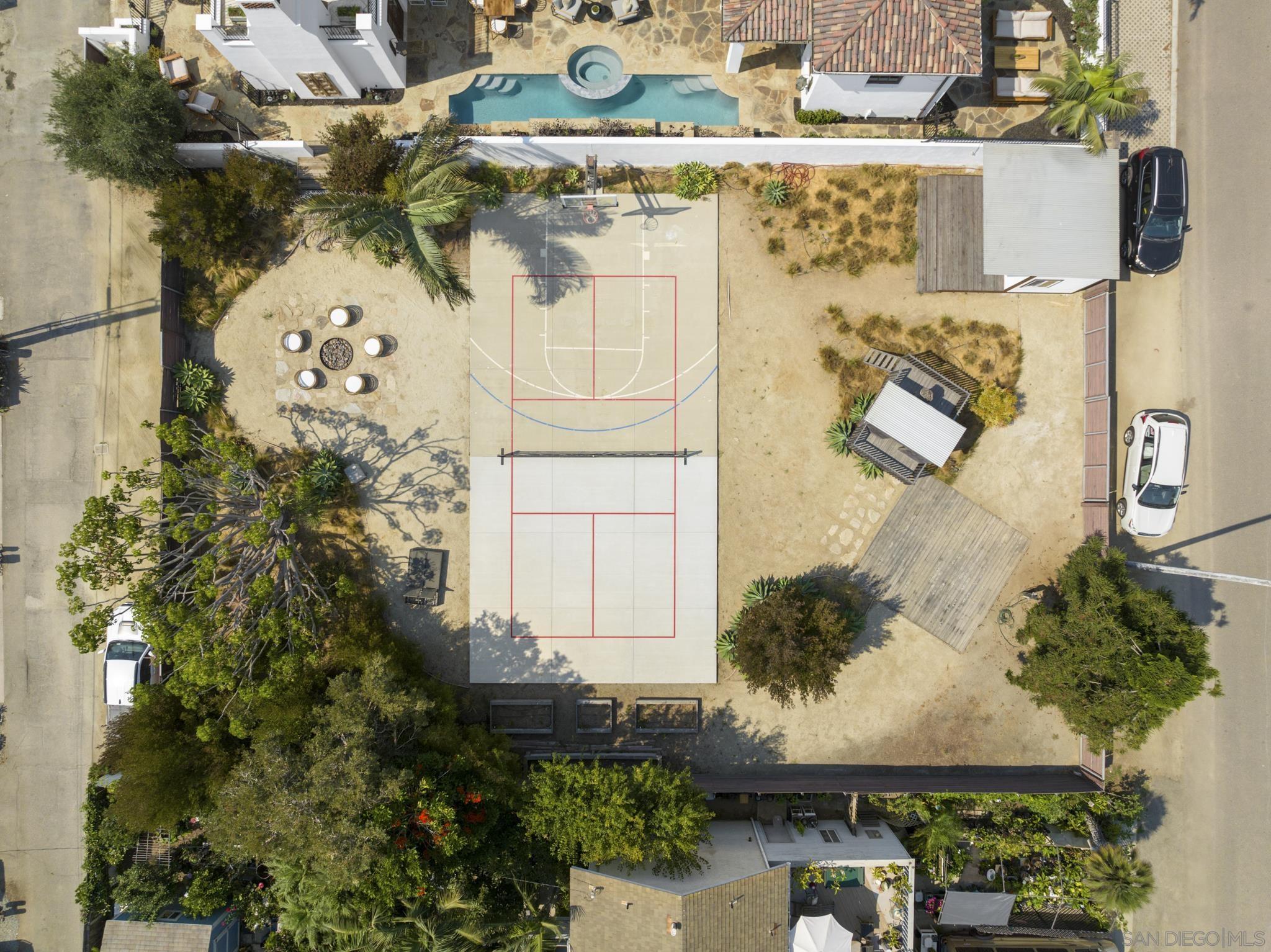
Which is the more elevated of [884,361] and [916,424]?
[884,361]

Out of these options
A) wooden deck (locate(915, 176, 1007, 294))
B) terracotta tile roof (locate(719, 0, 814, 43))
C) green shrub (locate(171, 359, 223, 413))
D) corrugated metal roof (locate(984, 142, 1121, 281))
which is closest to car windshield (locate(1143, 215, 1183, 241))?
corrugated metal roof (locate(984, 142, 1121, 281))

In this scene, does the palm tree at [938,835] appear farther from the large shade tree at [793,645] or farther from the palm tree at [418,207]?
the palm tree at [418,207]

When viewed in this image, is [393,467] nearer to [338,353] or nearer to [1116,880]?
[338,353]

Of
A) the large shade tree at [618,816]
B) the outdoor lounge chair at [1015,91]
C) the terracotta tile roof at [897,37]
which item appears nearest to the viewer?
the terracotta tile roof at [897,37]

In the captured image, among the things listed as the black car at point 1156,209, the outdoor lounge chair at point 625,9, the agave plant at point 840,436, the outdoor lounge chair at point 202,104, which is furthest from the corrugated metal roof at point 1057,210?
the outdoor lounge chair at point 202,104

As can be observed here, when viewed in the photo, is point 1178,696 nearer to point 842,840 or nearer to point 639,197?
point 842,840

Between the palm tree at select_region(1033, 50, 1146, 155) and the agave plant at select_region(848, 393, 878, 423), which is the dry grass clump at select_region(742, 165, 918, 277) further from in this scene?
the palm tree at select_region(1033, 50, 1146, 155)

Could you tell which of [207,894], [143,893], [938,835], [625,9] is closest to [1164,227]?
[625,9]
